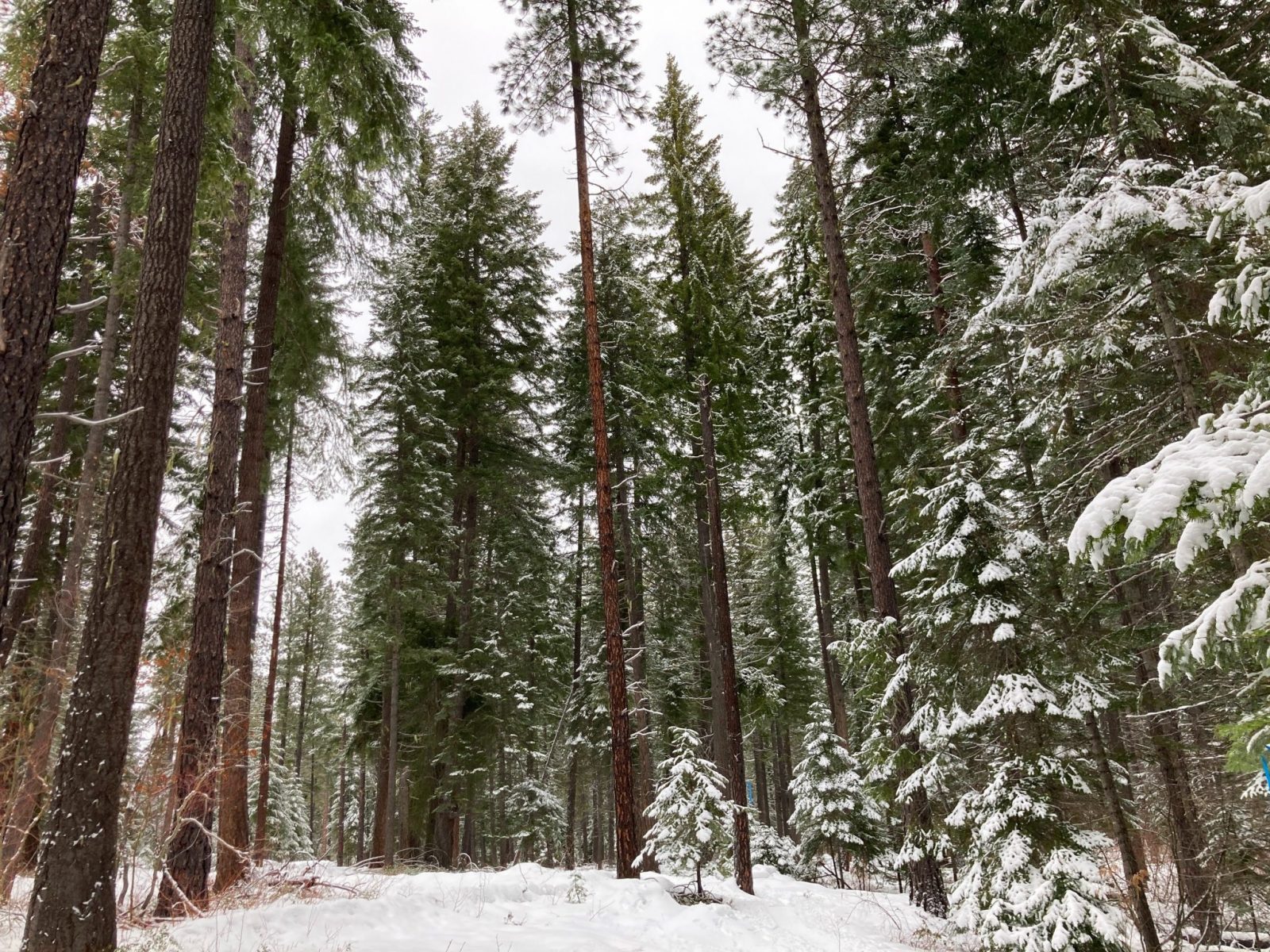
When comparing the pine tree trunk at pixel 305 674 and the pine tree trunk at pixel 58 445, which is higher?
the pine tree trunk at pixel 58 445

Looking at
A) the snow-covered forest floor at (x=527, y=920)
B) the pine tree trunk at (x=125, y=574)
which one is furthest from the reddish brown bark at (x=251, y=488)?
the pine tree trunk at (x=125, y=574)

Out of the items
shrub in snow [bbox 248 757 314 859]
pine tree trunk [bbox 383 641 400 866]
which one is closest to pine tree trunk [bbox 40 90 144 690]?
pine tree trunk [bbox 383 641 400 866]

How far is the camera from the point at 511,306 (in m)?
18.6

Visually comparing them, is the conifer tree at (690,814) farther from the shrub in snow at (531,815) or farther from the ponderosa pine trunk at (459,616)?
the shrub in snow at (531,815)

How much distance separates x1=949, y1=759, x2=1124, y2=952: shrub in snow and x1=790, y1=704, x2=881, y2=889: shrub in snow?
27.4ft

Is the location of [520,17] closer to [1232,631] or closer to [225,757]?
[225,757]

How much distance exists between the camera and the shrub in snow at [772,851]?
1709 centimetres

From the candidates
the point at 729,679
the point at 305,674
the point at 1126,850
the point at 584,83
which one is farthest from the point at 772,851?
the point at 305,674

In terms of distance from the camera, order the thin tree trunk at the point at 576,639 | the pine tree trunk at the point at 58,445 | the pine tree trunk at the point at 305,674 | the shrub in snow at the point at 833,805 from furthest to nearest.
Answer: the pine tree trunk at the point at 305,674, the thin tree trunk at the point at 576,639, the shrub in snow at the point at 833,805, the pine tree trunk at the point at 58,445

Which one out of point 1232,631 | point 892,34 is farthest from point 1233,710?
point 892,34

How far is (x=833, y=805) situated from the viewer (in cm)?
1512

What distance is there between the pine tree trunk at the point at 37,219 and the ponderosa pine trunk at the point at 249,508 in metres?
3.80

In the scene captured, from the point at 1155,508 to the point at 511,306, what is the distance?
17.5 metres

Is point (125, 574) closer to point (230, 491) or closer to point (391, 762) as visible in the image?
point (230, 491)
